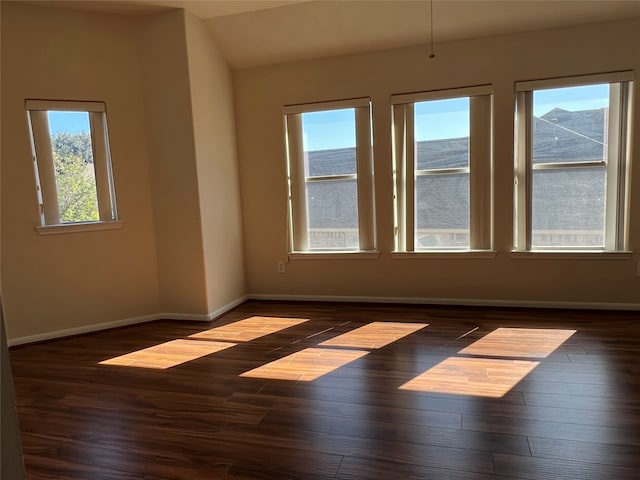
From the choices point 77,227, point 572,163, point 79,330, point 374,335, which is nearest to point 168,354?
point 79,330

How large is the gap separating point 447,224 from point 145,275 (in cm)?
296

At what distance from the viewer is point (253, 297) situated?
4.70m

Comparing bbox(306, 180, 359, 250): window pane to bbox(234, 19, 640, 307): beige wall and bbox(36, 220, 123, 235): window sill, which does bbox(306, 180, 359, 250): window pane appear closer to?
bbox(234, 19, 640, 307): beige wall

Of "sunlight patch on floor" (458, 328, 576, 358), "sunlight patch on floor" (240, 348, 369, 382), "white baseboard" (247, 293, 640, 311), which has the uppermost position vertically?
"white baseboard" (247, 293, 640, 311)

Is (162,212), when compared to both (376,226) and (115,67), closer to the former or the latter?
(115,67)

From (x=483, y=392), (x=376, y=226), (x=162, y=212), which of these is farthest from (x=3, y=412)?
(x=376, y=226)

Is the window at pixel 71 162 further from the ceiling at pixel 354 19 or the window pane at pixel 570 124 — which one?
the window pane at pixel 570 124

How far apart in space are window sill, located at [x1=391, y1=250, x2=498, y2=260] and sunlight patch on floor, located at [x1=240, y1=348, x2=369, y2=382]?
4.68 feet

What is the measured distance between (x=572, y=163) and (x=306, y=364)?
2922mm

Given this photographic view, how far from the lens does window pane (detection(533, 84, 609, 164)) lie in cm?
363

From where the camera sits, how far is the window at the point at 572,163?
3.62 m

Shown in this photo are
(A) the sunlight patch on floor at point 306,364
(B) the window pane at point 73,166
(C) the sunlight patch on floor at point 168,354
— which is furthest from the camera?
(B) the window pane at point 73,166

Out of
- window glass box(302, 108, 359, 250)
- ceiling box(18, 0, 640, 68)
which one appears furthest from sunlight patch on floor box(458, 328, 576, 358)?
ceiling box(18, 0, 640, 68)

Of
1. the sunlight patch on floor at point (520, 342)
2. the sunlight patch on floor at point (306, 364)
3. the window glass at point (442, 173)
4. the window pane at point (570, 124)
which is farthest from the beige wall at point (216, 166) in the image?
the window pane at point (570, 124)
